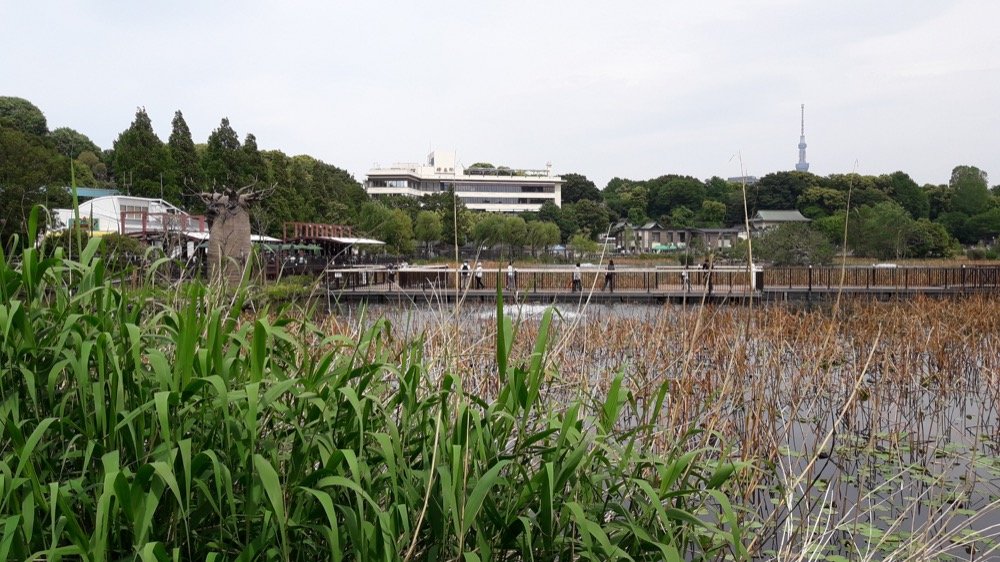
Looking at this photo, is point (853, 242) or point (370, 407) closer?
point (370, 407)

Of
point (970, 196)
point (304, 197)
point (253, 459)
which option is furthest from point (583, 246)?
point (253, 459)

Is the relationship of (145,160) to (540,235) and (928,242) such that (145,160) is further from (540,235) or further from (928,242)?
(928,242)

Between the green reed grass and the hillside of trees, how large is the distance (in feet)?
36.3

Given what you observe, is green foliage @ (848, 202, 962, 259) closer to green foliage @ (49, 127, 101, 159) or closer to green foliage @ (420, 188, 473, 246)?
green foliage @ (420, 188, 473, 246)

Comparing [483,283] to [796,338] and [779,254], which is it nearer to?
[779,254]

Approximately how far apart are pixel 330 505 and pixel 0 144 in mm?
18562

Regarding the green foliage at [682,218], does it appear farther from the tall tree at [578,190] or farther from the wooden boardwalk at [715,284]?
the wooden boardwalk at [715,284]

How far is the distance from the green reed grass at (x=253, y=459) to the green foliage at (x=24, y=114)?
166 feet

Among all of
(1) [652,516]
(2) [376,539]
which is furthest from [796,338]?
(2) [376,539]

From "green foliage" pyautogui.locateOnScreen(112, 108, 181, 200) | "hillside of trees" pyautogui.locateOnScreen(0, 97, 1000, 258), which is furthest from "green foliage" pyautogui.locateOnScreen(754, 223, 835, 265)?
"green foliage" pyautogui.locateOnScreen(112, 108, 181, 200)

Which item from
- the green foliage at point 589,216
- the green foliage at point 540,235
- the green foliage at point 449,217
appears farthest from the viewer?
the green foliage at point 589,216

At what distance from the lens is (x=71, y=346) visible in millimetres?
2396

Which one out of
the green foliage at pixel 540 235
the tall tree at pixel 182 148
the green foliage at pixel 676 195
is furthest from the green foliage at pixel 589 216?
the tall tree at pixel 182 148

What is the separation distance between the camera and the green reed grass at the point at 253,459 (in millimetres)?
1999
